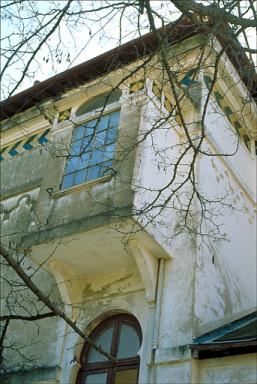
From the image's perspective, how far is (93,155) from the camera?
427 inches

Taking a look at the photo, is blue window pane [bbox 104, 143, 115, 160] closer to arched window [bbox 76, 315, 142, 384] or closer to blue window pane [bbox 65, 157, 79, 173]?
blue window pane [bbox 65, 157, 79, 173]

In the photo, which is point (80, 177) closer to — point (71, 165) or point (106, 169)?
point (71, 165)

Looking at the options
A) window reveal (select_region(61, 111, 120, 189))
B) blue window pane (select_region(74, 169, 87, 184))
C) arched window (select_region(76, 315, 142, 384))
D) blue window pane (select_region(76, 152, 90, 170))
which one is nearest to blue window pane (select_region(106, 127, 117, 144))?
window reveal (select_region(61, 111, 120, 189))

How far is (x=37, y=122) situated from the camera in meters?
14.6

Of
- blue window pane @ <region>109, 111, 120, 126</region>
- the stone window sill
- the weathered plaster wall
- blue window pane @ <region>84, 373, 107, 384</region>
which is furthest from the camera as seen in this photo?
blue window pane @ <region>109, 111, 120, 126</region>

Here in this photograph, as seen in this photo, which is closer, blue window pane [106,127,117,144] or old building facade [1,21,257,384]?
old building facade [1,21,257,384]

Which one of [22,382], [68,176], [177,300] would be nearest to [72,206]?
[68,176]

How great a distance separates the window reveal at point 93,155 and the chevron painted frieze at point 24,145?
9.56 ft

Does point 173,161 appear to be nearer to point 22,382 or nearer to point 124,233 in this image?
point 124,233

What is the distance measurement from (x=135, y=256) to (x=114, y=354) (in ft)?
5.34

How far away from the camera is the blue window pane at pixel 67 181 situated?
10.8 meters

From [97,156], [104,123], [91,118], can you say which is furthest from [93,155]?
[91,118]

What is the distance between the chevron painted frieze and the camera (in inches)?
562

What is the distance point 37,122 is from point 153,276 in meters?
6.17
